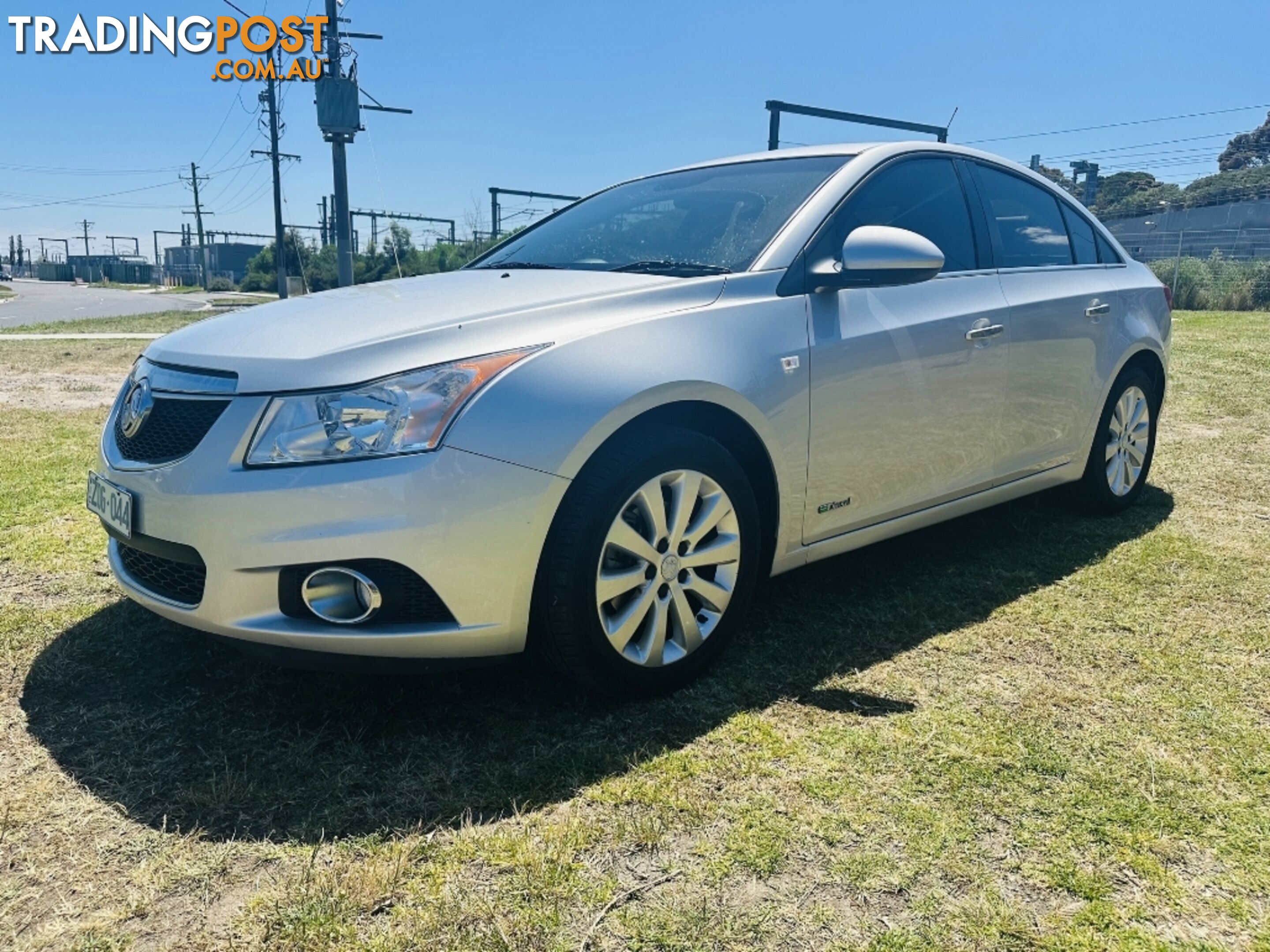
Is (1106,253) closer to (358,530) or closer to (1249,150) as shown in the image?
(358,530)

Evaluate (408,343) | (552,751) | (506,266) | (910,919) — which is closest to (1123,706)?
(910,919)

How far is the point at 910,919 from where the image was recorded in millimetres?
1763

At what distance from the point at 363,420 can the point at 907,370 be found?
180cm

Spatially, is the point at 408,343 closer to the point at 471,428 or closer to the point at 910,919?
the point at 471,428

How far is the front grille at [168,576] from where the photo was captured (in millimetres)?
2322

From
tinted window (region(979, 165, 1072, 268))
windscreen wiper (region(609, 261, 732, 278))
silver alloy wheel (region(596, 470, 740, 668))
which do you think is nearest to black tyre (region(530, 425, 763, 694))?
silver alloy wheel (region(596, 470, 740, 668))

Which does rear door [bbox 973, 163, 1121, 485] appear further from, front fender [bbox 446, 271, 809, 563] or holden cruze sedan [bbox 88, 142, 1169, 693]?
front fender [bbox 446, 271, 809, 563]

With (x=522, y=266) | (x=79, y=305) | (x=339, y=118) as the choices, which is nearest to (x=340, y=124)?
(x=339, y=118)

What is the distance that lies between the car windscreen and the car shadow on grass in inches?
49.3

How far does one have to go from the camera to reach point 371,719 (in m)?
2.50

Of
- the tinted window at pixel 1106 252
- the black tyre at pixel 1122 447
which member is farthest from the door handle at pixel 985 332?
the tinted window at pixel 1106 252

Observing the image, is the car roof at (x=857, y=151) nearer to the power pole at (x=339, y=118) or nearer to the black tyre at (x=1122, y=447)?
the black tyre at (x=1122, y=447)

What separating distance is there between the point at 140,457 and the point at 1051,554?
3.39 m

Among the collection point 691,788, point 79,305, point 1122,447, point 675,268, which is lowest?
point 691,788
